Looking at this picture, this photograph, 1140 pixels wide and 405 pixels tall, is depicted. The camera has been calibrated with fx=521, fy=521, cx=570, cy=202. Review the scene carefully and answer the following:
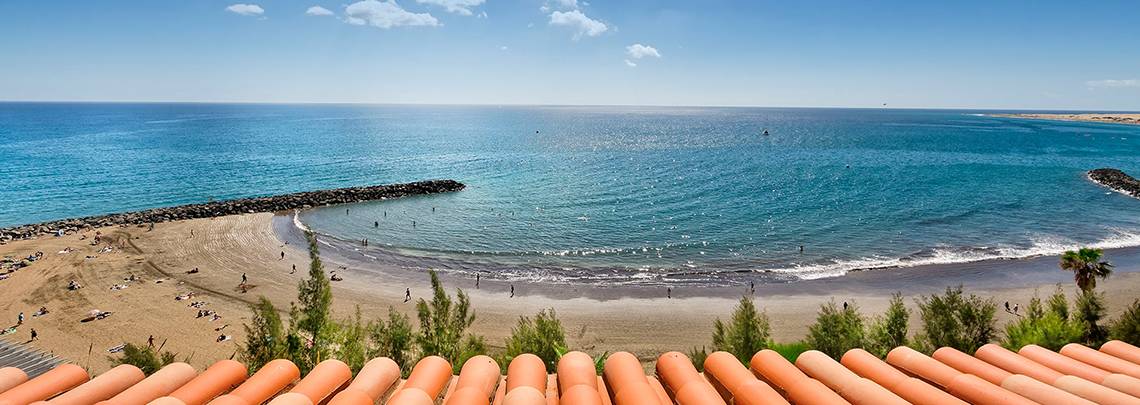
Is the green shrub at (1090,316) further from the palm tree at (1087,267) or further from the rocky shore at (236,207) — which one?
the rocky shore at (236,207)

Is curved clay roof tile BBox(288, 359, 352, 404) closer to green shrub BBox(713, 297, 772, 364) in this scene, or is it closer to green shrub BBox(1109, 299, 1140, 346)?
green shrub BBox(713, 297, 772, 364)

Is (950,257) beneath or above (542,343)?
beneath

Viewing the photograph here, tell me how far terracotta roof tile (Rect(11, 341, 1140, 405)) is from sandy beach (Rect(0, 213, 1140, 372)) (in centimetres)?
1727

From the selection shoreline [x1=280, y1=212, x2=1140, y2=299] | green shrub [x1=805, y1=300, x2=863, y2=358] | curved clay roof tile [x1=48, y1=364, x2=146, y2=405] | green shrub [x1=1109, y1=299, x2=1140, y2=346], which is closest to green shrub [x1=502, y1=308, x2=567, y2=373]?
green shrub [x1=805, y1=300, x2=863, y2=358]

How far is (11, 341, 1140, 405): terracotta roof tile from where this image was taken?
907 centimetres

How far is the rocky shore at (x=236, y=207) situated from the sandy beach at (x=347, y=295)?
5.10 m

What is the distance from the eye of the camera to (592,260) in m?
45.6

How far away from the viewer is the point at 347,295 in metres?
37.5

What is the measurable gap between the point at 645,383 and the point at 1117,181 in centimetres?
10387

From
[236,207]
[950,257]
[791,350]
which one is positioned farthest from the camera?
[236,207]

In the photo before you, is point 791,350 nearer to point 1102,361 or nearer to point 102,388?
point 1102,361

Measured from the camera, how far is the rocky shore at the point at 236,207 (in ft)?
171

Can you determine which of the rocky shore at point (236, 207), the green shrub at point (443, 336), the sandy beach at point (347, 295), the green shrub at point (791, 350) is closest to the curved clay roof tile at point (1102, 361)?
the green shrub at point (791, 350)

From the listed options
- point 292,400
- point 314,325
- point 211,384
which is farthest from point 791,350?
point 211,384
